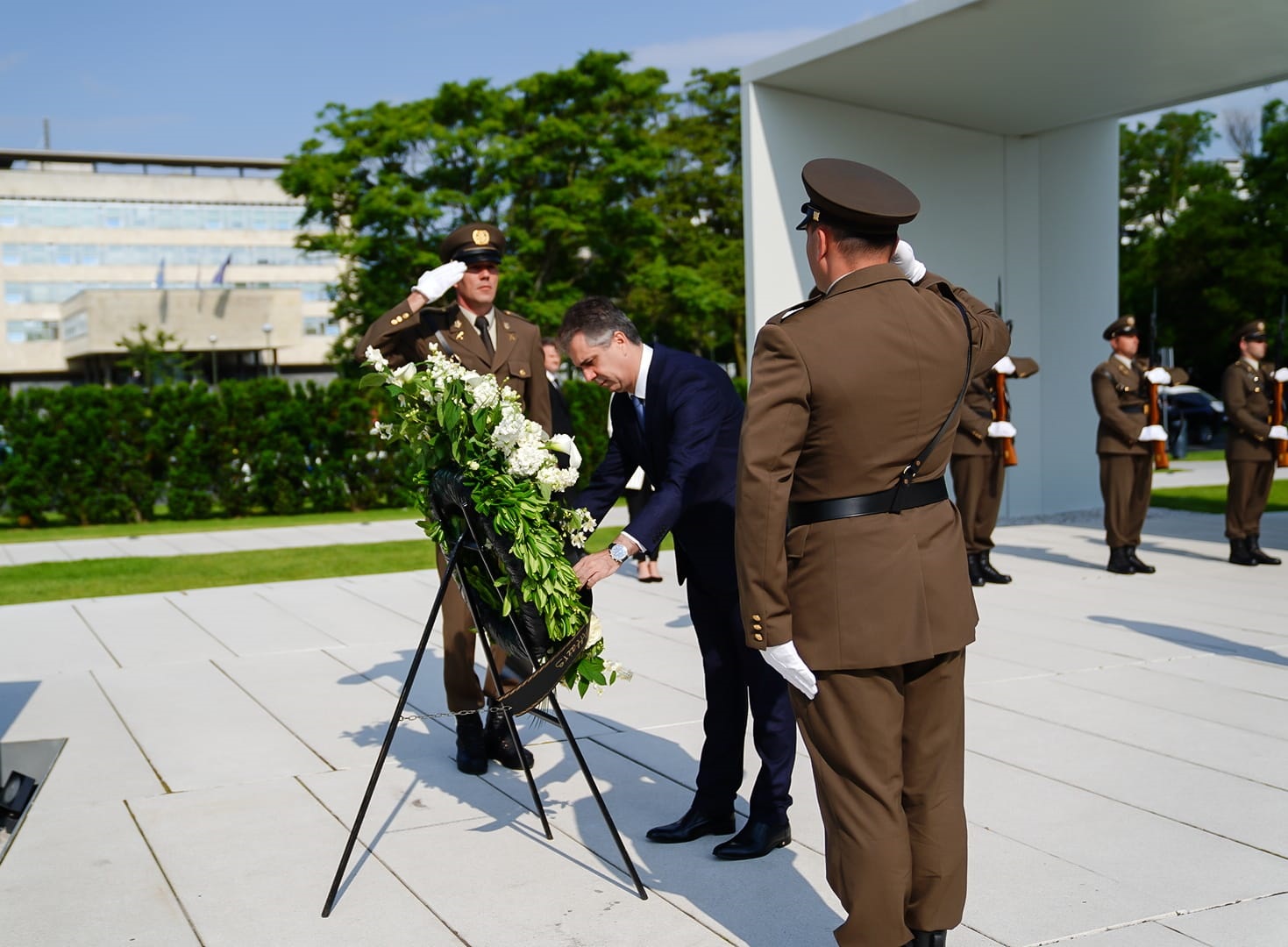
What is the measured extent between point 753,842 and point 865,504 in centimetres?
179

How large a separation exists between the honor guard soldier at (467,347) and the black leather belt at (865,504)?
259 centimetres

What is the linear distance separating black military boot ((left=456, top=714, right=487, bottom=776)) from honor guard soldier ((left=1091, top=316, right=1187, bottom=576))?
7.11 metres

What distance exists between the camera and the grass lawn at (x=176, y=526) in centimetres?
1633

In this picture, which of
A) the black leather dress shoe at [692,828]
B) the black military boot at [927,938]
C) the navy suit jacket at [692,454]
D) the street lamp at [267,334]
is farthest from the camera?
the street lamp at [267,334]

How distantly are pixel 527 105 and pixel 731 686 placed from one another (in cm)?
3309

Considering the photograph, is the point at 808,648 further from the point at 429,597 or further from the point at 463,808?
the point at 429,597

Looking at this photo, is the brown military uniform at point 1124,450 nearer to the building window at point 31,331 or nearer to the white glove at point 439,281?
the white glove at point 439,281

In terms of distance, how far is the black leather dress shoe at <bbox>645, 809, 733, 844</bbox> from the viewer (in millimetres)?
4672

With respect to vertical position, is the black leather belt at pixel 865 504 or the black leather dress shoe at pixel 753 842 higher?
the black leather belt at pixel 865 504

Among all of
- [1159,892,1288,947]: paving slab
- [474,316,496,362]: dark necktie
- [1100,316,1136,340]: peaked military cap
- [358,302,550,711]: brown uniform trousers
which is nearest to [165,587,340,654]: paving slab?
[358,302,550,711]: brown uniform trousers

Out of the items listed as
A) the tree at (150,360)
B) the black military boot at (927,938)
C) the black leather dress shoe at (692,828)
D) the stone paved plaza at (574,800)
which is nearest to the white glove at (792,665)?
the black military boot at (927,938)

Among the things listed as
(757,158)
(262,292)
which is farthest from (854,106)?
(262,292)

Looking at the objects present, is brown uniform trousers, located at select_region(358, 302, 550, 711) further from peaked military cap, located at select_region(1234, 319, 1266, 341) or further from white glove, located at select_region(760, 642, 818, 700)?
peaked military cap, located at select_region(1234, 319, 1266, 341)

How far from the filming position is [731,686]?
4668mm
